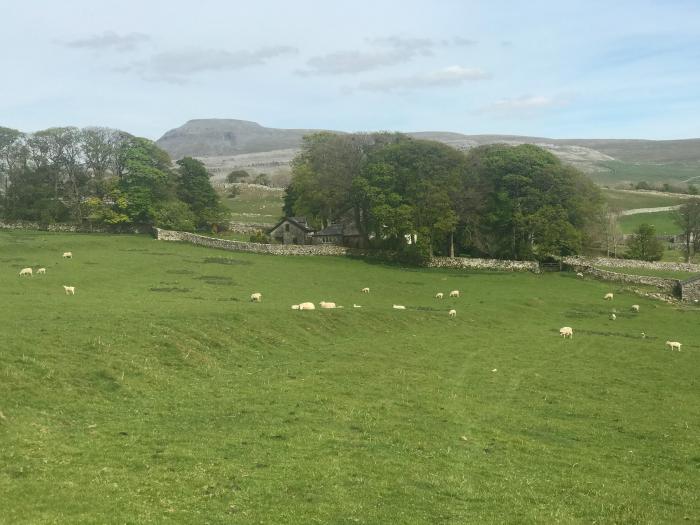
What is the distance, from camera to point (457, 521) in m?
13.7

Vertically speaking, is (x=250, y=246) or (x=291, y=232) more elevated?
(x=291, y=232)

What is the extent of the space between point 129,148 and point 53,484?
9119 cm

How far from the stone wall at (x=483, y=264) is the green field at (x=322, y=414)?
34440mm

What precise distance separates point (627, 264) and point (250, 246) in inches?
2112

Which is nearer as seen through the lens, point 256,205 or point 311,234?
point 311,234

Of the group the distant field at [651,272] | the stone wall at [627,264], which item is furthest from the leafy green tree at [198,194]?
the distant field at [651,272]

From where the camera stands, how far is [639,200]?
180 meters

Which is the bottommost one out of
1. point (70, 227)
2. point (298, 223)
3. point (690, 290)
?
point (690, 290)

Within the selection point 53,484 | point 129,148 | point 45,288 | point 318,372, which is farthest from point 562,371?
point 129,148

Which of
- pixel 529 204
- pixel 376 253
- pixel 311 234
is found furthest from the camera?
pixel 311 234

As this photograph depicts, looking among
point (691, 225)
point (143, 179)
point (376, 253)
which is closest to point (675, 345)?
point (376, 253)

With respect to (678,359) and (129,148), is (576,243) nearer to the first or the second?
(678,359)

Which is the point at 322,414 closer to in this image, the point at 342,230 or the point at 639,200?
the point at 342,230

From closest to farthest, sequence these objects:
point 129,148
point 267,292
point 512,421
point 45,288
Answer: point 512,421 < point 45,288 < point 267,292 < point 129,148
